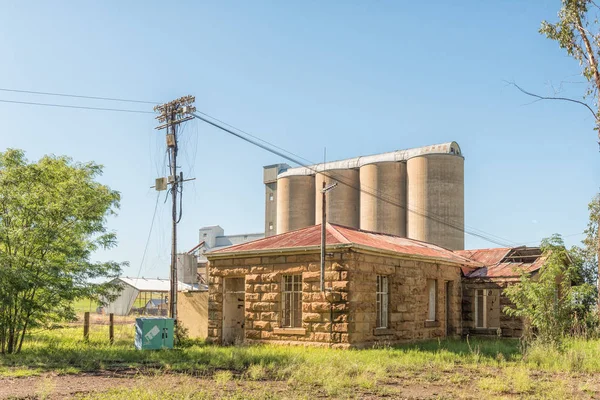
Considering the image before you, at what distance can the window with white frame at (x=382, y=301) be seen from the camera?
2008 centimetres

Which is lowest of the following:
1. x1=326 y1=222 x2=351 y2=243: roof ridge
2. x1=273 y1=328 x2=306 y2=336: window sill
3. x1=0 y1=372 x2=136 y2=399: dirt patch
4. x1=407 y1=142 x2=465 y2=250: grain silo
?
x1=0 y1=372 x2=136 y2=399: dirt patch

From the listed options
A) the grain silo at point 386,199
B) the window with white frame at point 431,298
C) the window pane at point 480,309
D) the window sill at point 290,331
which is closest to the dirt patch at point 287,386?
the window sill at point 290,331

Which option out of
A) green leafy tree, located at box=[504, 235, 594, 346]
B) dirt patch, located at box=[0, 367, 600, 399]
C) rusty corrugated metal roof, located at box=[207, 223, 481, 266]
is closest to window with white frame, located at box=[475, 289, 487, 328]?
rusty corrugated metal roof, located at box=[207, 223, 481, 266]

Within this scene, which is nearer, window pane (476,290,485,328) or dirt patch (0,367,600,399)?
dirt patch (0,367,600,399)

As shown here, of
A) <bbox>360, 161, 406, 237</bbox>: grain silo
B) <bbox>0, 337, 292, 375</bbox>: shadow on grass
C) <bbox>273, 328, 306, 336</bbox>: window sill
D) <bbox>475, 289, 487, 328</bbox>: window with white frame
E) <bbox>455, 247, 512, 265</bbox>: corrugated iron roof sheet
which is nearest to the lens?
<bbox>0, 337, 292, 375</bbox>: shadow on grass

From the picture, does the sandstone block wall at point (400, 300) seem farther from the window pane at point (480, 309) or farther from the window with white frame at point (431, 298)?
the window pane at point (480, 309)

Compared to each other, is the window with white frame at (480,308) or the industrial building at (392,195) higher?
the industrial building at (392,195)

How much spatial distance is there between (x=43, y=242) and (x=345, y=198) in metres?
33.8

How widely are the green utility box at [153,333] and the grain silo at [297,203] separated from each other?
3423 cm

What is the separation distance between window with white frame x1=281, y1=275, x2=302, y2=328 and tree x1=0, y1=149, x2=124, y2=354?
5919mm

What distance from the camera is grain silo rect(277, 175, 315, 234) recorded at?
54.1m

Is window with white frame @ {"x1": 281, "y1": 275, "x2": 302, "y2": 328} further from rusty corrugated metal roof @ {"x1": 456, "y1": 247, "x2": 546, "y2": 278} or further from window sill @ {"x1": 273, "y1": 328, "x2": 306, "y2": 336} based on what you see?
rusty corrugated metal roof @ {"x1": 456, "y1": 247, "x2": 546, "y2": 278}

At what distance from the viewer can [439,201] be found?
43938 mm

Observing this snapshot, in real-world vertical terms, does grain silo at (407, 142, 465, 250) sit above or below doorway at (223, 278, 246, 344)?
above
